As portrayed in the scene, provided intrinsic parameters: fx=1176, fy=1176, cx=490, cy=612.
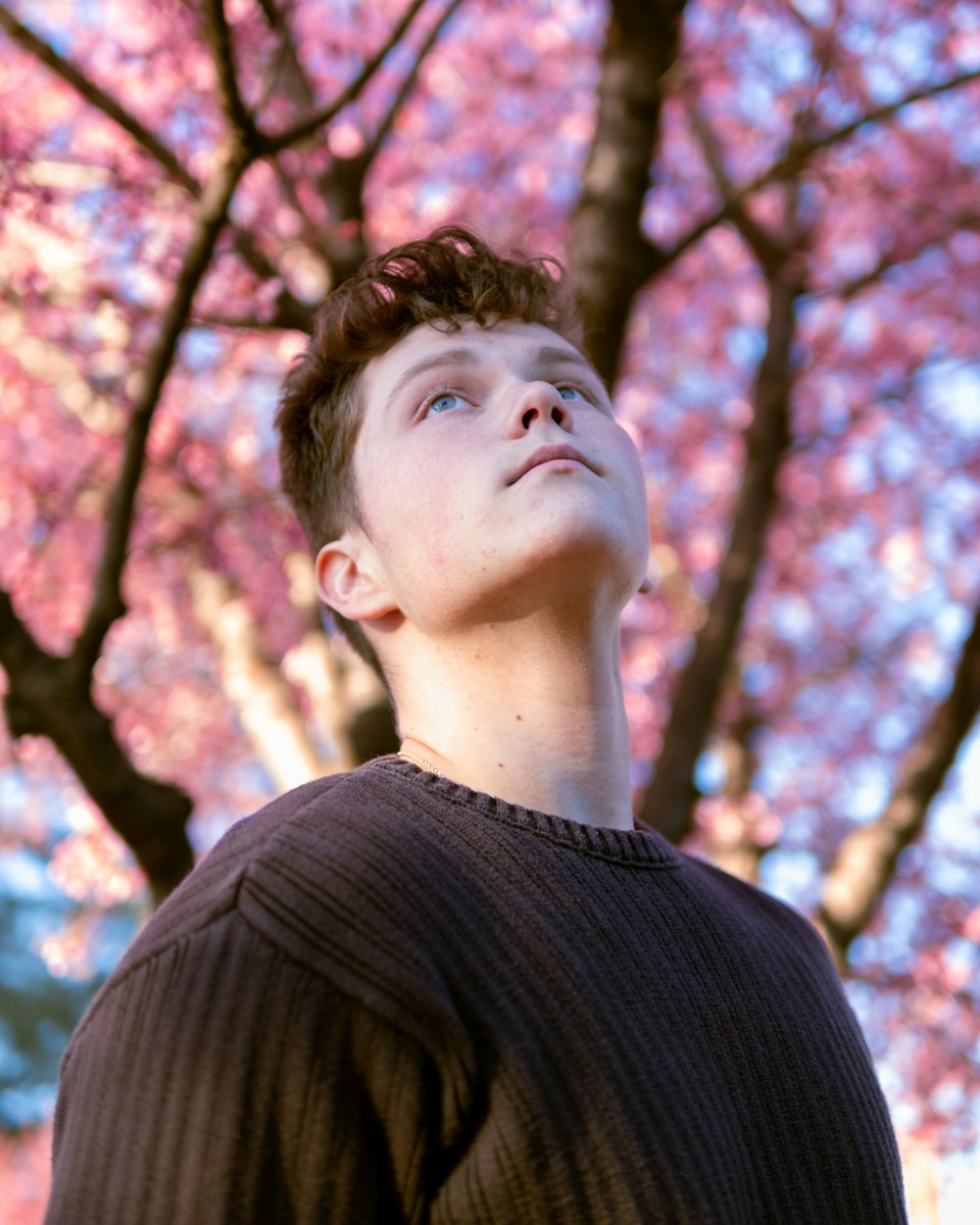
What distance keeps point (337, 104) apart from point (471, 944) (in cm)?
246

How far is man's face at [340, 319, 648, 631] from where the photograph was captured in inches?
68.6

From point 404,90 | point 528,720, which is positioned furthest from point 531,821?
point 404,90

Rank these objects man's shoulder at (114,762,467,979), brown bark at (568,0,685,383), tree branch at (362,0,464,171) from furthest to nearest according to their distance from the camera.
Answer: tree branch at (362,0,464,171) → brown bark at (568,0,685,383) → man's shoulder at (114,762,467,979)

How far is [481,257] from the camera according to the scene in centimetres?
233

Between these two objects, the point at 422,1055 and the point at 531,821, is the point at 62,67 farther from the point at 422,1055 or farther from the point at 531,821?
the point at 422,1055

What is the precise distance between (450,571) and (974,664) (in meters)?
3.67

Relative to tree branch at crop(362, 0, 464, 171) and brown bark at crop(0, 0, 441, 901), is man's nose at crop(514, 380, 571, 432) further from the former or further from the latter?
tree branch at crop(362, 0, 464, 171)

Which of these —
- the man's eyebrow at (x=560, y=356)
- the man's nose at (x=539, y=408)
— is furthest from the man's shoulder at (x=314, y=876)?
the man's eyebrow at (x=560, y=356)

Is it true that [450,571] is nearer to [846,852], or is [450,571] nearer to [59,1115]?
[59,1115]

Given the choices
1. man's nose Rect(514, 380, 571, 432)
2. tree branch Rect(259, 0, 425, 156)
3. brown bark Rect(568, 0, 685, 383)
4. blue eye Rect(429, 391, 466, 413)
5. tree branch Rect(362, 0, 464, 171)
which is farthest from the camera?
tree branch Rect(362, 0, 464, 171)

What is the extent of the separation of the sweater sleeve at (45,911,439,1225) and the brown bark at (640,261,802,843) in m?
2.84

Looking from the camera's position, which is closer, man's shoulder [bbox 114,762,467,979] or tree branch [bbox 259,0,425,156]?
man's shoulder [bbox 114,762,467,979]

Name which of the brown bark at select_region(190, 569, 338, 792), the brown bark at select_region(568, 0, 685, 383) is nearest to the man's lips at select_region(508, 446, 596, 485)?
the brown bark at select_region(568, 0, 685, 383)

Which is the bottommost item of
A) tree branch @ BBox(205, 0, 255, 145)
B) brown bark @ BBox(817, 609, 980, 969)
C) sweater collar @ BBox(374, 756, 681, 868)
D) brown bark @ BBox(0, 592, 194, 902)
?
brown bark @ BBox(817, 609, 980, 969)
